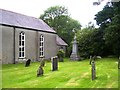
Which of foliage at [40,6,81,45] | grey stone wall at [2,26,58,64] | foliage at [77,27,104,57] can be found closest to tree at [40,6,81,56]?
foliage at [40,6,81,45]

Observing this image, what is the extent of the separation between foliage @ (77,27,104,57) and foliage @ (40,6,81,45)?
23.9 m

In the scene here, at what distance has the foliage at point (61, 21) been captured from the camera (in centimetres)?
7256

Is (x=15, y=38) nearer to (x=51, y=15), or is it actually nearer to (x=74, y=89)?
(x=74, y=89)

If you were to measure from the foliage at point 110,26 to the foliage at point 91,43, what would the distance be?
1.23 metres

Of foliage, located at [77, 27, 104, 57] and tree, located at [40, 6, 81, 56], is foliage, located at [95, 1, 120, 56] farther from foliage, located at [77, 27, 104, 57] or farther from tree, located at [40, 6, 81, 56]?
tree, located at [40, 6, 81, 56]

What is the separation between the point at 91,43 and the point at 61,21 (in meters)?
29.5

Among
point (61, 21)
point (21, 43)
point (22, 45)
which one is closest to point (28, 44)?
point (22, 45)

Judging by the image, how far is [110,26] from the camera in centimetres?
3803

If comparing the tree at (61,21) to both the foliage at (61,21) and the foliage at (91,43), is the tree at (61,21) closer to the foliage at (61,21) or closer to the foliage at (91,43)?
the foliage at (61,21)

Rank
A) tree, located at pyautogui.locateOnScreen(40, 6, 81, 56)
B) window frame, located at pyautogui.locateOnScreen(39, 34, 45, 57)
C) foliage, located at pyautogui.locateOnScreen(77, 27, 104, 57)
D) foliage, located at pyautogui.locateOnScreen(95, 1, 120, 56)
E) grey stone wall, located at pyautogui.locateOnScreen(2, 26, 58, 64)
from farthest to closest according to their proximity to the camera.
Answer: tree, located at pyautogui.locateOnScreen(40, 6, 81, 56) < foliage, located at pyautogui.locateOnScreen(77, 27, 104, 57) < window frame, located at pyautogui.locateOnScreen(39, 34, 45, 57) < foliage, located at pyautogui.locateOnScreen(95, 1, 120, 56) < grey stone wall, located at pyautogui.locateOnScreen(2, 26, 58, 64)

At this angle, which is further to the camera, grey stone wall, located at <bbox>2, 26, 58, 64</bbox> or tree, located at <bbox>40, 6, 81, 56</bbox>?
tree, located at <bbox>40, 6, 81, 56</bbox>

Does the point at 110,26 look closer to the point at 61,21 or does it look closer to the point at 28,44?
the point at 28,44

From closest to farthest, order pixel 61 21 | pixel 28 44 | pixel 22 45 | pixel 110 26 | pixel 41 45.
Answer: pixel 110 26
pixel 22 45
pixel 28 44
pixel 41 45
pixel 61 21

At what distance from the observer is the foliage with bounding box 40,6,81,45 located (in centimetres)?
7256
